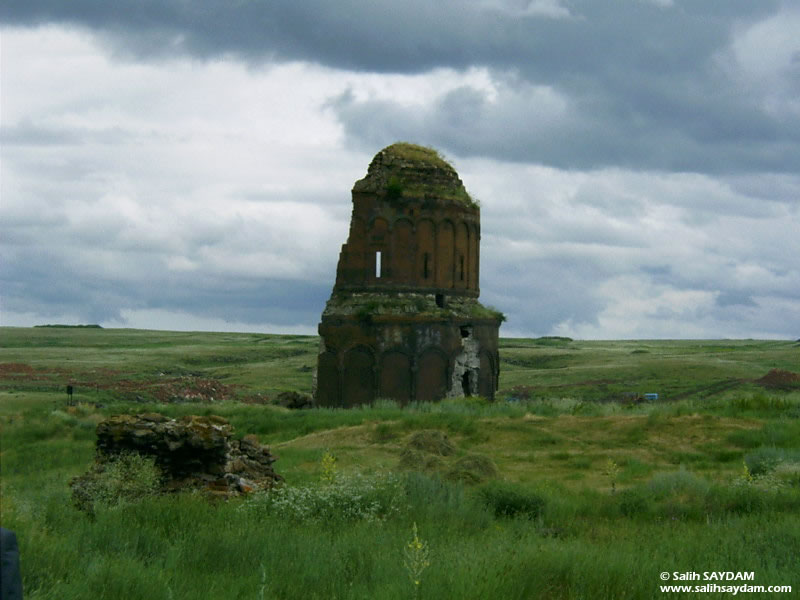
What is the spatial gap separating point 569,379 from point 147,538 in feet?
207

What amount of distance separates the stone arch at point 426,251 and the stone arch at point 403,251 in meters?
0.35

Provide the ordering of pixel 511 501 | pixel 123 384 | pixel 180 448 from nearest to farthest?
pixel 511 501, pixel 180 448, pixel 123 384

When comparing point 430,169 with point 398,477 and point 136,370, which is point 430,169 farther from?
point 136,370

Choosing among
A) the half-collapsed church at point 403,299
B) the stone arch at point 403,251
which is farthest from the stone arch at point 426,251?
the stone arch at point 403,251

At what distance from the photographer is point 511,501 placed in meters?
13.6

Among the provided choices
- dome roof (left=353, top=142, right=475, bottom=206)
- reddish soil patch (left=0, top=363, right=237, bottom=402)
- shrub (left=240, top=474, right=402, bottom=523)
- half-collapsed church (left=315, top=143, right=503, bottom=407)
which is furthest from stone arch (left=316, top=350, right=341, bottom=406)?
shrub (left=240, top=474, right=402, bottom=523)

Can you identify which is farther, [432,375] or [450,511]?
[432,375]

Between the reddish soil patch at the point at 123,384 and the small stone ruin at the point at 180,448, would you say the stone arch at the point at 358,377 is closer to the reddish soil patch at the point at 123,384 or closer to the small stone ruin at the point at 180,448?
the reddish soil patch at the point at 123,384

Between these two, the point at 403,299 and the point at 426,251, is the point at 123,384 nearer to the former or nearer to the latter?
the point at 403,299

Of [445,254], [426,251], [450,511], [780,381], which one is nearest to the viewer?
[450,511]

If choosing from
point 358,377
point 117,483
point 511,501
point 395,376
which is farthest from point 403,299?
point 117,483

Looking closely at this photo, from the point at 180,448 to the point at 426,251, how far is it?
2150cm

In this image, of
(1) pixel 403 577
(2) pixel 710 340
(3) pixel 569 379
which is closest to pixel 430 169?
(1) pixel 403 577

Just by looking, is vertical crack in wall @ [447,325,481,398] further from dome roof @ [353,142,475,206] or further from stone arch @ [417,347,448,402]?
dome roof @ [353,142,475,206]
